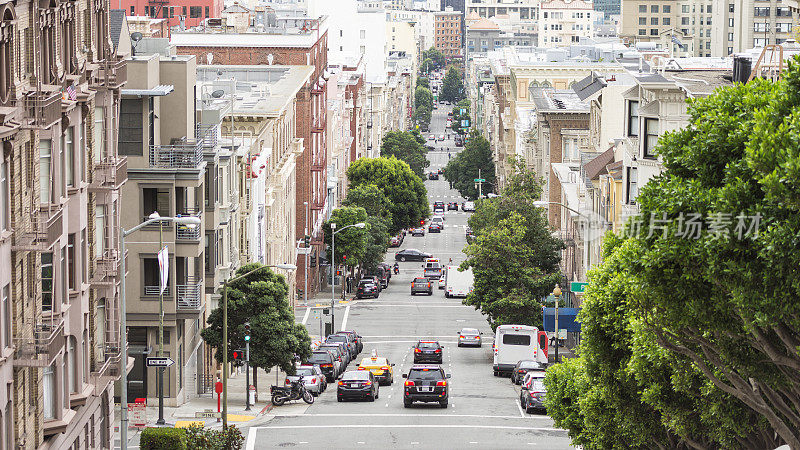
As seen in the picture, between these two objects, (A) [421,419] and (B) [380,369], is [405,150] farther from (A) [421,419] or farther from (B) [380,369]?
(A) [421,419]

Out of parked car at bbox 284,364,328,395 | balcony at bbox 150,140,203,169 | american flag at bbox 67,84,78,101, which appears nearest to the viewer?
american flag at bbox 67,84,78,101

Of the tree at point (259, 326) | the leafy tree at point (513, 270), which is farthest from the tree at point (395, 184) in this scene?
the tree at point (259, 326)

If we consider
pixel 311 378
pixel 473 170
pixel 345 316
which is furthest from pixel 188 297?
pixel 473 170

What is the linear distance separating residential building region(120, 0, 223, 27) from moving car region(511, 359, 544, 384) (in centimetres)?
11567

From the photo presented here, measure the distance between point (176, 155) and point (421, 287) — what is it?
5919 cm

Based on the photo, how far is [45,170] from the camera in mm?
34750

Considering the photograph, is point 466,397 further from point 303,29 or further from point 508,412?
point 303,29

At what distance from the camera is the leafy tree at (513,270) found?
81375 millimetres

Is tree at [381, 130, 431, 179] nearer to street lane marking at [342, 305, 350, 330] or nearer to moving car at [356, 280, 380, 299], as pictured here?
moving car at [356, 280, 380, 299]

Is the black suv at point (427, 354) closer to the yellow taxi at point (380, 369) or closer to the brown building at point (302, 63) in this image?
the yellow taxi at point (380, 369)

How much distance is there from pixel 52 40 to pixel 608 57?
12276cm

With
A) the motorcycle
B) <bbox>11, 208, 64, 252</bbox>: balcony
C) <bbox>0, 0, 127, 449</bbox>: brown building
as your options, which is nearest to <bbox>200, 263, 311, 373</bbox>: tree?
the motorcycle

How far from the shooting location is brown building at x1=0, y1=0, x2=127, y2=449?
3116 centimetres

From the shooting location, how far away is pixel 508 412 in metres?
60.3
